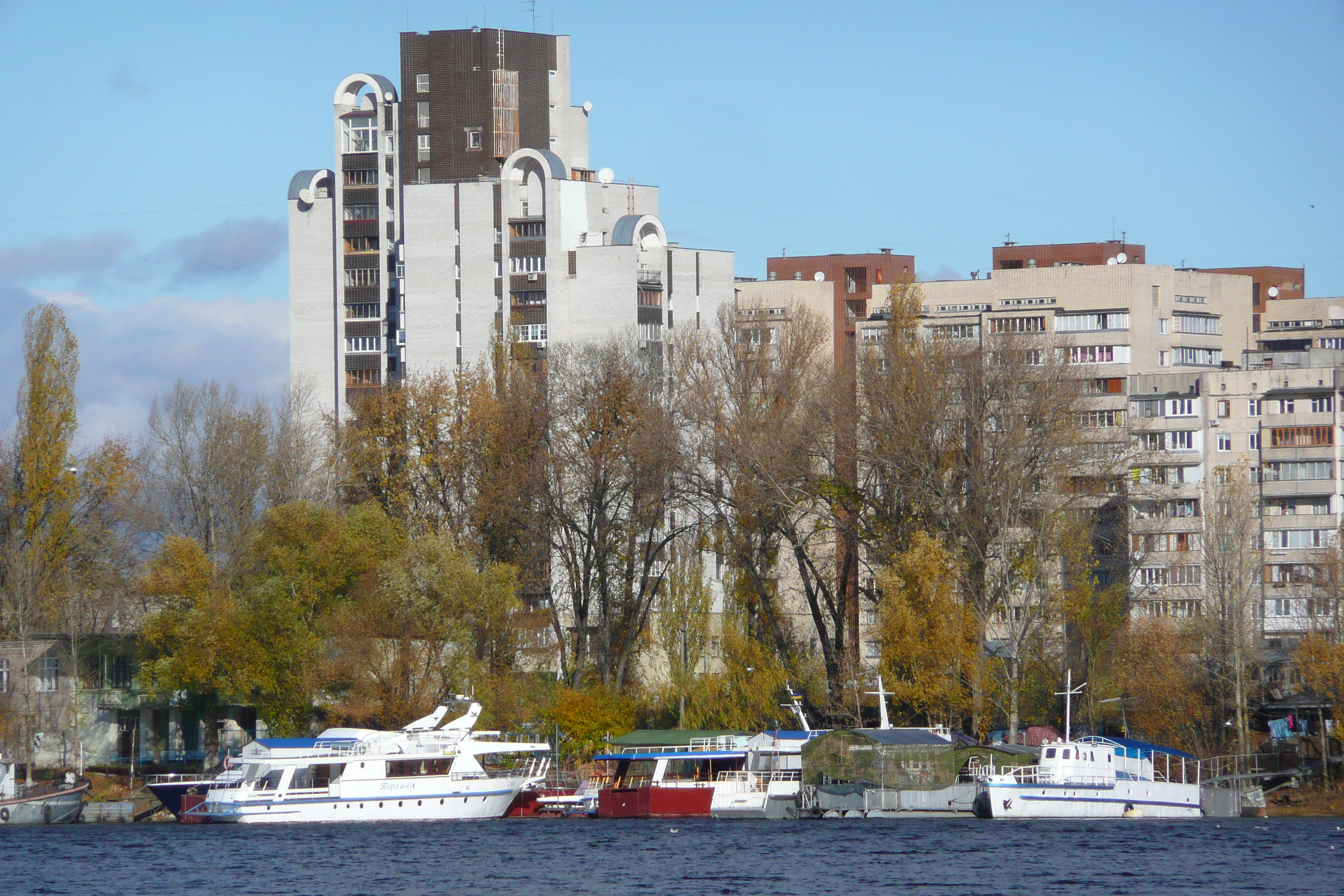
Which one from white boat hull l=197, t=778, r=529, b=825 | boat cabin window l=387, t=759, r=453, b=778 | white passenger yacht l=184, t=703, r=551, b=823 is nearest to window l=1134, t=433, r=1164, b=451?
white passenger yacht l=184, t=703, r=551, b=823

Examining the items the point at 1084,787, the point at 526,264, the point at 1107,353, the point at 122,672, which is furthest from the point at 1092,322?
the point at 122,672

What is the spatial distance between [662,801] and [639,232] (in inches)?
2077

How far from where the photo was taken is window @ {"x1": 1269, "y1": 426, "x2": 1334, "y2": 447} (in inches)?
4213

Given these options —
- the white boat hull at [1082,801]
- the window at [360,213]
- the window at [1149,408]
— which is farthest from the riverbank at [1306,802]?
the window at [360,213]

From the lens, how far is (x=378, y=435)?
312 ft

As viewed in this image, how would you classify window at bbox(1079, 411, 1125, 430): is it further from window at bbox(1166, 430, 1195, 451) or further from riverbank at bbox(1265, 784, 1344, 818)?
riverbank at bbox(1265, 784, 1344, 818)

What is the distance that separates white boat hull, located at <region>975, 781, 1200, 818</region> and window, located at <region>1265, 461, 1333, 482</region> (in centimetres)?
3796

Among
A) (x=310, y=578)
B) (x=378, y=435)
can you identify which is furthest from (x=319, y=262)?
(x=310, y=578)

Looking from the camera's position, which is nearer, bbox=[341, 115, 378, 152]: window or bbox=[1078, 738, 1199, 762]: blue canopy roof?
bbox=[1078, 738, 1199, 762]: blue canopy roof

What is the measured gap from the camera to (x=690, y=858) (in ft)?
195

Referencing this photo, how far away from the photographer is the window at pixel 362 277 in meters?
A: 125

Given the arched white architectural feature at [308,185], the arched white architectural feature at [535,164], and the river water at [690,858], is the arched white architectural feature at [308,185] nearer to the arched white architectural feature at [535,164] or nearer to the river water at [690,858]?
the arched white architectural feature at [535,164]

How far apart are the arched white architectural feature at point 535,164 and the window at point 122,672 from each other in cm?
→ 4180

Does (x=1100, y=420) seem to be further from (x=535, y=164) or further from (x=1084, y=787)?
(x=535, y=164)
